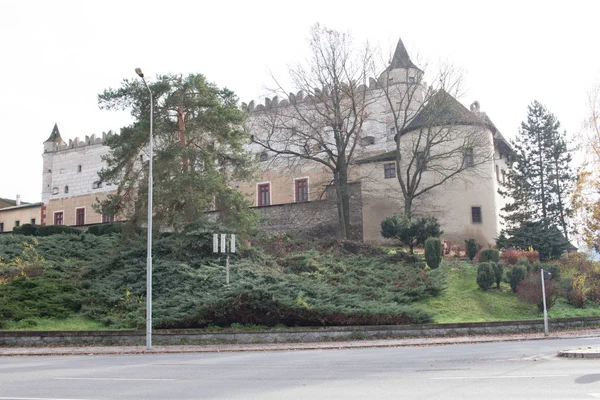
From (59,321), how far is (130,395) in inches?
586

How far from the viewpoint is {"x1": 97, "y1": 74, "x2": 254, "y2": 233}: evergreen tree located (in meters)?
27.9

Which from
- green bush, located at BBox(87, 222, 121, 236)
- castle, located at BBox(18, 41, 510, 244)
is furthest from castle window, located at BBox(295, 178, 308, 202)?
green bush, located at BBox(87, 222, 121, 236)

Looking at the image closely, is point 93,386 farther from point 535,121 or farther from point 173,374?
point 535,121

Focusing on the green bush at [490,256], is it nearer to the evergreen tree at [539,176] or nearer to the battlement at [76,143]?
the evergreen tree at [539,176]

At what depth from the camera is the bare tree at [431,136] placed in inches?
1529

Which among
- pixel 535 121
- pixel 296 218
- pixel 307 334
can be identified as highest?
pixel 535 121

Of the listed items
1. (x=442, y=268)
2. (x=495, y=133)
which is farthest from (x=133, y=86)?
(x=495, y=133)

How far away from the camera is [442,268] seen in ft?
103

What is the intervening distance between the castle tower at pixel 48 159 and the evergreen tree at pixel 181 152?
3928 centimetres

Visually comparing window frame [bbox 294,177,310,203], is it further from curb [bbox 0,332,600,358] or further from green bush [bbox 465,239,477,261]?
curb [bbox 0,332,600,358]

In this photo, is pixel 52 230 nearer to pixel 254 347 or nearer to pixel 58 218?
pixel 58 218

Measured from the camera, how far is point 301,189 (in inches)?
1964

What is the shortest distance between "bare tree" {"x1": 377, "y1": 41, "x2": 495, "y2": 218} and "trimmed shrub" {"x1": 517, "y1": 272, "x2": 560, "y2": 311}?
451 inches

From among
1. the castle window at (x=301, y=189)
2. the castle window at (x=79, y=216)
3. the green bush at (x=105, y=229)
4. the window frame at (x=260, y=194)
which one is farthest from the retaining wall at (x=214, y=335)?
the castle window at (x=79, y=216)
